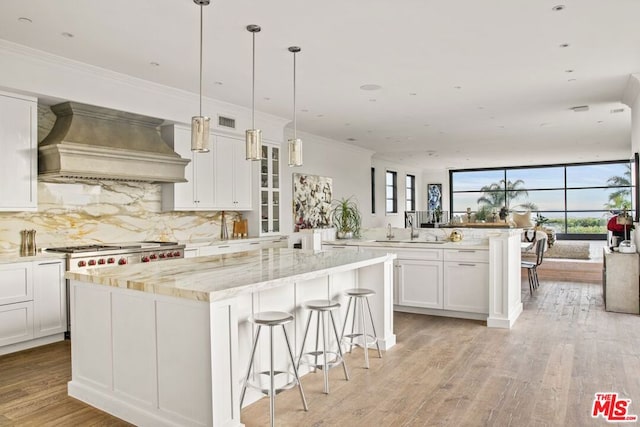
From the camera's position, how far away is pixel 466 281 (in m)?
5.41

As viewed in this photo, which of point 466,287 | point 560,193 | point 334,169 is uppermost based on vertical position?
point 334,169

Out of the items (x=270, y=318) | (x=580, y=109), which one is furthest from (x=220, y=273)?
(x=580, y=109)

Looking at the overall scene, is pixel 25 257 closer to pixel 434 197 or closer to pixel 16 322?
pixel 16 322

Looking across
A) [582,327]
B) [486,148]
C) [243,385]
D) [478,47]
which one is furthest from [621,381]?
[486,148]

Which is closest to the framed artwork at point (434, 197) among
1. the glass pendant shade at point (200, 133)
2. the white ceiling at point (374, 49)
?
the white ceiling at point (374, 49)

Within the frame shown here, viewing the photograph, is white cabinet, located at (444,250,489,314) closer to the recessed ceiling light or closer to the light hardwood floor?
the light hardwood floor

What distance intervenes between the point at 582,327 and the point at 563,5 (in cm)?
338

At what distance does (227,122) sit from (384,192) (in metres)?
7.20

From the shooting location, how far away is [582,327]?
504cm

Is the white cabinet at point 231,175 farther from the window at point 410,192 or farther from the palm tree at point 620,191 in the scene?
the palm tree at point 620,191

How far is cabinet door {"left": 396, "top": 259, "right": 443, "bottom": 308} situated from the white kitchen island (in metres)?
2.35

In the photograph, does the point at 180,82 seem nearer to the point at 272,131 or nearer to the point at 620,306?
the point at 272,131

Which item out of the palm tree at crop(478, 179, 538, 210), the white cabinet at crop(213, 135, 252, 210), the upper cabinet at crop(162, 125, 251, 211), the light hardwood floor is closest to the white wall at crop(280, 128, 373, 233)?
the white cabinet at crop(213, 135, 252, 210)

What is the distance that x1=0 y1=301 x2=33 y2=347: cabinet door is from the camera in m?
4.14
